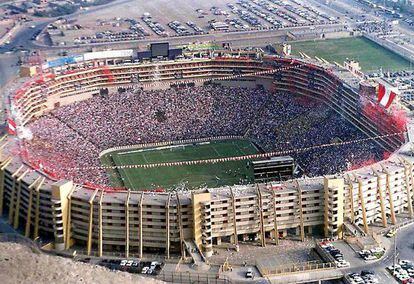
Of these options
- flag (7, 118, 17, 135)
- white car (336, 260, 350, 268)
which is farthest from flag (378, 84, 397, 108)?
flag (7, 118, 17, 135)

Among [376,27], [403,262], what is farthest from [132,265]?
[376,27]

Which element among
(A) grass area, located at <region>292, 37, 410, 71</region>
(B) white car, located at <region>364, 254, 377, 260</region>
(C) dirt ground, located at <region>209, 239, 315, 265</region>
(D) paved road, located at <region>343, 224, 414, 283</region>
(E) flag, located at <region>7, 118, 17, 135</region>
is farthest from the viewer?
(A) grass area, located at <region>292, 37, 410, 71</region>

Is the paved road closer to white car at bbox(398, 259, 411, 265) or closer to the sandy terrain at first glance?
white car at bbox(398, 259, 411, 265)

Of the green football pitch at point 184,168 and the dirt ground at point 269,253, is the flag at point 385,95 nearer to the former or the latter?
the green football pitch at point 184,168

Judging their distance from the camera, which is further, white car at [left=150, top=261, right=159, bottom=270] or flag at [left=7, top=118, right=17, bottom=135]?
flag at [left=7, top=118, right=17, bottom=135]

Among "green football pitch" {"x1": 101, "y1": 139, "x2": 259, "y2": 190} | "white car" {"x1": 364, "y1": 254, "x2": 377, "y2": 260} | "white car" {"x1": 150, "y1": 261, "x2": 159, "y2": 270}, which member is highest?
"white car" {"x1": 364, "y1": 254, "x2": 377, "y2": 260}

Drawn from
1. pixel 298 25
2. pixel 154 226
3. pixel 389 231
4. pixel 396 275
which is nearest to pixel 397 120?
pixel 389 231

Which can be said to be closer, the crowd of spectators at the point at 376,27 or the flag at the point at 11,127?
the flag at the point at 11,127

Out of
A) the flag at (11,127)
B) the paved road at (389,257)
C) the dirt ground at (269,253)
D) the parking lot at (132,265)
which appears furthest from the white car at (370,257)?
the flag at (11,127)
